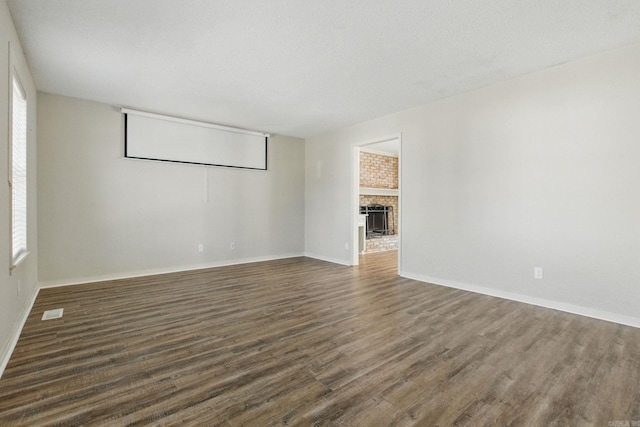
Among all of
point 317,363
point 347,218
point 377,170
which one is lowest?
point 317,363

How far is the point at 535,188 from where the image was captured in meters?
3.26

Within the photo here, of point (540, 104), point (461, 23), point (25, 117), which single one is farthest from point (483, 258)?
point (25, 117)

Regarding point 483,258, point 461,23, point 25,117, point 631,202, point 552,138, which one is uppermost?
point 461,23

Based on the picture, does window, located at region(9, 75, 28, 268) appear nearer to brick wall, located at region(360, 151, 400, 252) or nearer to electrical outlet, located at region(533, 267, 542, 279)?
electrical outlet, located at region(533, 267, 542, 279)

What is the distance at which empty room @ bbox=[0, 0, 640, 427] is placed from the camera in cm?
176

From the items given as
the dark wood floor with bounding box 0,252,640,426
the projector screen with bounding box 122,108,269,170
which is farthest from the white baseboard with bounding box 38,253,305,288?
the projector screen with bounding box 122,108,269,170

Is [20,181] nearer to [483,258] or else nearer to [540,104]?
[483,258]

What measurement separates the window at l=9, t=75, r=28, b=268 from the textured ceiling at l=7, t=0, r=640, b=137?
0.46m

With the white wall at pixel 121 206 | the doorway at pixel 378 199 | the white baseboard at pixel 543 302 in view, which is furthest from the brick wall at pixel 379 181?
the white baseboard at pixel 543 302

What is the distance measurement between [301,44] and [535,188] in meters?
2.84

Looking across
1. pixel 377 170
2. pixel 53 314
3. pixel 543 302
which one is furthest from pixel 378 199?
pixel 53 314

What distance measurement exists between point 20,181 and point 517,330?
4.79m

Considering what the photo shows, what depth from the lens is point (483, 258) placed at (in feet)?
12.1

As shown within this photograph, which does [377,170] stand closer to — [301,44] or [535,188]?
[535,188]
